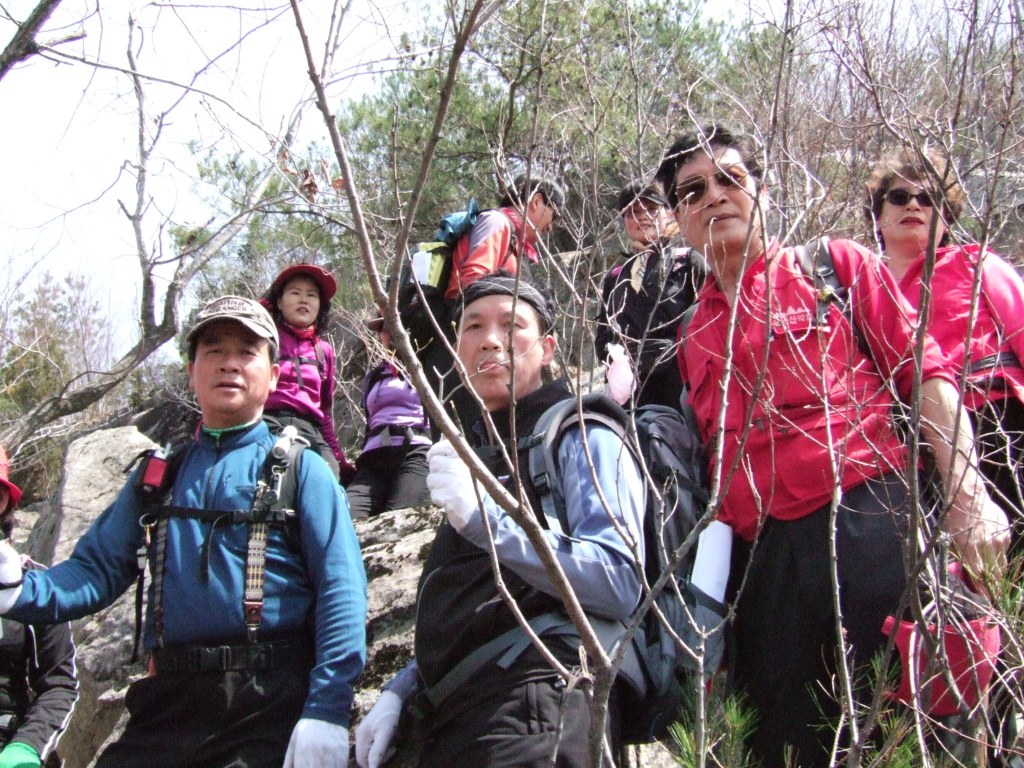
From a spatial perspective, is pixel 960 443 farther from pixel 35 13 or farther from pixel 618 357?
pixel 35 13

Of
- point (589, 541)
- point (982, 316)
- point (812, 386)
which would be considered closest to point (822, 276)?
point (812, 386)

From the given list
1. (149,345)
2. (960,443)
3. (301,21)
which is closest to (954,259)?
(960,443)

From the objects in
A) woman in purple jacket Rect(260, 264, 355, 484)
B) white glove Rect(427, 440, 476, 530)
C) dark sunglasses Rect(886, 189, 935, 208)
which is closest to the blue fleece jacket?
white glove Rect(427, 440, 476, 530)

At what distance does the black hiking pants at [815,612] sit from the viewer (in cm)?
193

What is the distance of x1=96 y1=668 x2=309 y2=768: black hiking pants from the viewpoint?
2.16 m

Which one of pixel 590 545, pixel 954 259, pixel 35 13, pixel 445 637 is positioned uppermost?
pixel 35 13

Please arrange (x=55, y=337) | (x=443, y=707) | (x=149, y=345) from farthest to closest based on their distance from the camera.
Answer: (x=55, y=337)
(x=149, y=345)
(x=443, y=707)

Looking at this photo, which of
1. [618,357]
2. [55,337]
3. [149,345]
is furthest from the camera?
[55,337]

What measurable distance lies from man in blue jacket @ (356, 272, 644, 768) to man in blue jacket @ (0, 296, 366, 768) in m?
0.21

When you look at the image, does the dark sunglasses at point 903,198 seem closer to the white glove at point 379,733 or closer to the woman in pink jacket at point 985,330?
the woman in pink jacket at point 985,330

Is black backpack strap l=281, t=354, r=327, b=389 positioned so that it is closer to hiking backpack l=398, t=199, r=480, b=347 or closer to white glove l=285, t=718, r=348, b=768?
hiking backpack l=398, t=199, r=480, b=347

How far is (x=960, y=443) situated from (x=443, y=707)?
1311 millimetres

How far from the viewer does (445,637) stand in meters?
2.01

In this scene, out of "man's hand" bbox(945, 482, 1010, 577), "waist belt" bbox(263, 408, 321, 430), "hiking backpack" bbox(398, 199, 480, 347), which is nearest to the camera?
"man's hand" bbox(945, 482, 1010, 577)
